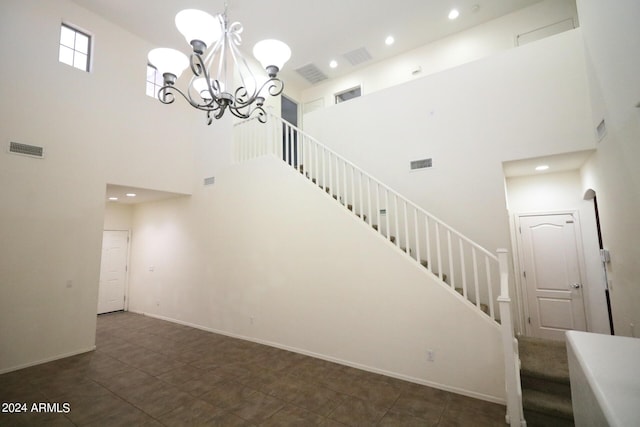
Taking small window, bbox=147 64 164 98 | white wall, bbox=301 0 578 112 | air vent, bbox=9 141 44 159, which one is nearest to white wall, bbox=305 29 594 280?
white wall, bbox=301 0 578 112

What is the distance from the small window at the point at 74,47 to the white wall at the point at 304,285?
3019 millimetres

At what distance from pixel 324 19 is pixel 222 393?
20.4ft

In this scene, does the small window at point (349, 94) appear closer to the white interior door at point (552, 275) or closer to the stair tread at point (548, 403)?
the white interior door at point (552, 275)

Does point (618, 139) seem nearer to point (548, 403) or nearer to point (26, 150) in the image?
point (548, 403)

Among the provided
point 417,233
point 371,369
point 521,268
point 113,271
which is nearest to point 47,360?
point 113,271

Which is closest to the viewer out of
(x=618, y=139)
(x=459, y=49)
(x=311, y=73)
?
(x=618, y=139)

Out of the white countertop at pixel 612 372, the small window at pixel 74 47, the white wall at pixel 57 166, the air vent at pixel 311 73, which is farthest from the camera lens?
the air vent at pixel 311 73

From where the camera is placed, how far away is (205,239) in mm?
5812

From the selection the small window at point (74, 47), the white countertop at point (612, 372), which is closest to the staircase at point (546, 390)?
the white countertop at point (612, 372)

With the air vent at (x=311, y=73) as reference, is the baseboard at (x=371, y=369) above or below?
below

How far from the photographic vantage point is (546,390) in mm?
2828

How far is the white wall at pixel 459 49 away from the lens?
16.2 ft

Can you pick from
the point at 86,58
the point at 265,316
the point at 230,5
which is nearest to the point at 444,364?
the point at 265,316

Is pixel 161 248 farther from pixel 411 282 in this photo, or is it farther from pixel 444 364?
pixel 444 364
